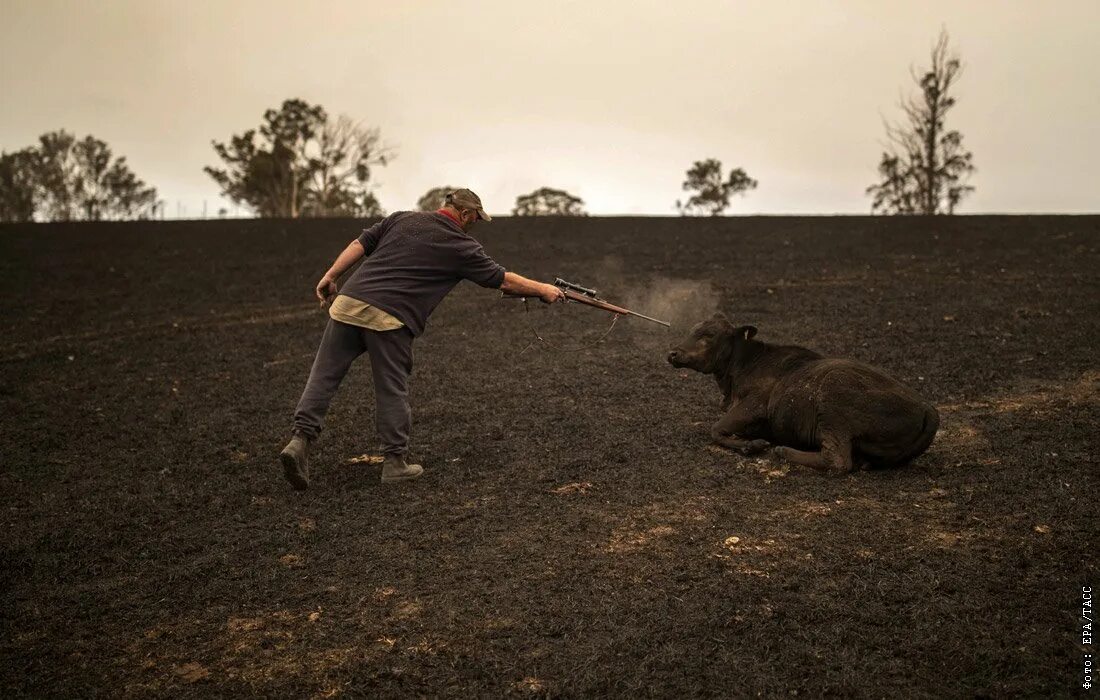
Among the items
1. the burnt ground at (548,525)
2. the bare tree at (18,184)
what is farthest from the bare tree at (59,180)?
the burnt ground at (548,525)

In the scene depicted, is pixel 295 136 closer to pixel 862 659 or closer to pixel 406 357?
pixel 406 357

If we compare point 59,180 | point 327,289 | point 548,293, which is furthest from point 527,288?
point 59,180

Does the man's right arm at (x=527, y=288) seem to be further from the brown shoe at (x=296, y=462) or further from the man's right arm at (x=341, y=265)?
the brown shoe at (x=296, y=462)

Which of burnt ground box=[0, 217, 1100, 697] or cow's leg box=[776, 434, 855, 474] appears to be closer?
burnt ground box=[0, 217, 1100, 697]

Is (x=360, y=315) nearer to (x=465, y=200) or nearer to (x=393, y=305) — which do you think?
(x=393, y=305)

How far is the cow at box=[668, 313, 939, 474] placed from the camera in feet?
21.7

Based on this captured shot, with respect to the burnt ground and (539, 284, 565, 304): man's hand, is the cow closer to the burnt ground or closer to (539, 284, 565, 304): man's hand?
the burnt ground

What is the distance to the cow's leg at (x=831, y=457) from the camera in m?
6.68

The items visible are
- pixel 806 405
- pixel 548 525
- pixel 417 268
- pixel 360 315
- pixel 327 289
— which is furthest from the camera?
pixel 327 289

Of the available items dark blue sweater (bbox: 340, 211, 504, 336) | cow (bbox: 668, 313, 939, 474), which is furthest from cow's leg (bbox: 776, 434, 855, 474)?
dark blue sweater (bbox: 340, 211, 504, 336)

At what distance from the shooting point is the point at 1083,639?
13.7 ft

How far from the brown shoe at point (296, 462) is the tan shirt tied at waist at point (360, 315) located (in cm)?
98

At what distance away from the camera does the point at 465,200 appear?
705 centimetres

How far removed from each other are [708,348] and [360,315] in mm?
3189
